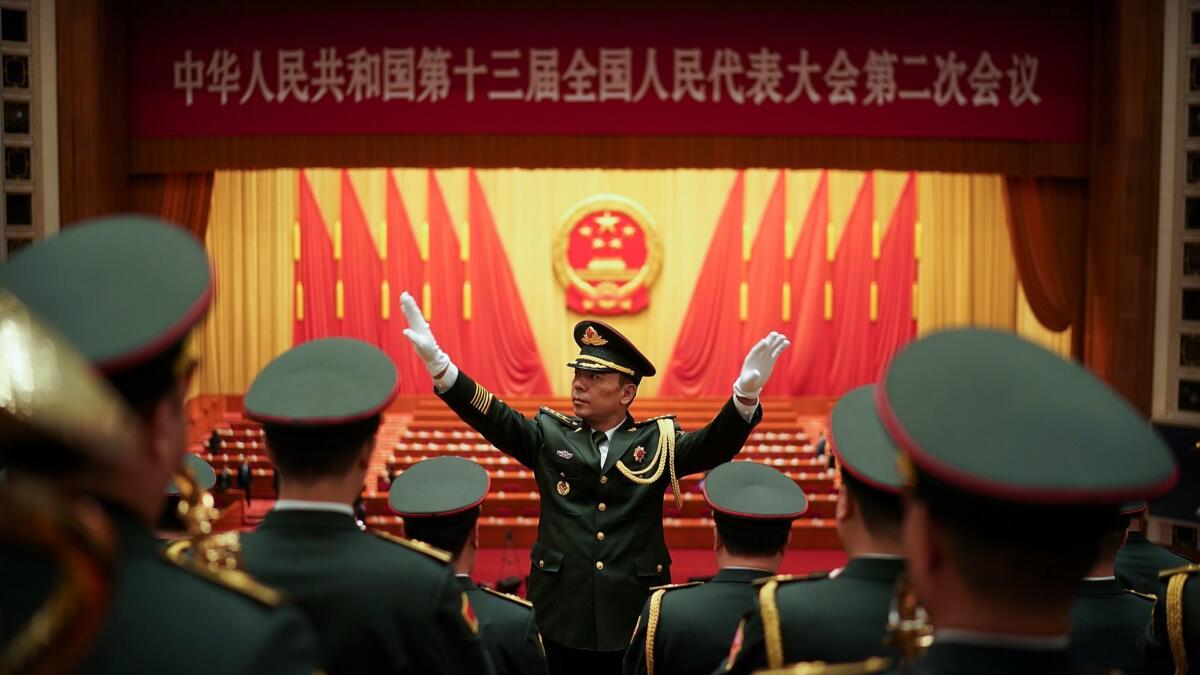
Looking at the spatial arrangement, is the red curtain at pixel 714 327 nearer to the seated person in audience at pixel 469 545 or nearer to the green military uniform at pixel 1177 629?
the seated person in audience at pixel 469 545

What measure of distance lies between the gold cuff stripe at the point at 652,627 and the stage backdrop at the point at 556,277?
A: 10035 mm

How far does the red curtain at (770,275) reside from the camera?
12055 millimetres

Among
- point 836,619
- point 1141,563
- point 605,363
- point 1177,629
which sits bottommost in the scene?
point 1141,563

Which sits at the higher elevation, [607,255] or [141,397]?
[607,255]

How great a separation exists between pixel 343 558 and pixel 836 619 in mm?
675

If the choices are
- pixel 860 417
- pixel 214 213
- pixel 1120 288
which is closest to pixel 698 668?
pixel 860 417

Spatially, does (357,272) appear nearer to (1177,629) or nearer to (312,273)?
(312,273)

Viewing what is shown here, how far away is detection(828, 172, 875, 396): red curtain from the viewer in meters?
11.9

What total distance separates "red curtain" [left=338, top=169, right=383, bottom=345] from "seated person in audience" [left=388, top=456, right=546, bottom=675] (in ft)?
33.4

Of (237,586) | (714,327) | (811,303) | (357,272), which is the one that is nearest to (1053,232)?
(811,303)

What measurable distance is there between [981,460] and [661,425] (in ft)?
6.79

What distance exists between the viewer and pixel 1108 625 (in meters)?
1.86

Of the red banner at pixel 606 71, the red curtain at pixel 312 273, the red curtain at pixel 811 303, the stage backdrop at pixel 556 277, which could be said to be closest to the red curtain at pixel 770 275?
the stage backdrop at pixel 556 277

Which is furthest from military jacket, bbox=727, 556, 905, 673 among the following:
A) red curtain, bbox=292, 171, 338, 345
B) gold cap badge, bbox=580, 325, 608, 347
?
red curtain, bbox=292, 171, 338, 345
